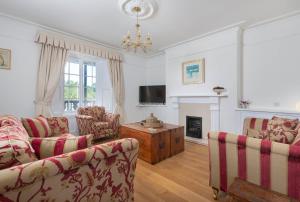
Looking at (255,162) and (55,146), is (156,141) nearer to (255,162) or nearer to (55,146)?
(255,162)

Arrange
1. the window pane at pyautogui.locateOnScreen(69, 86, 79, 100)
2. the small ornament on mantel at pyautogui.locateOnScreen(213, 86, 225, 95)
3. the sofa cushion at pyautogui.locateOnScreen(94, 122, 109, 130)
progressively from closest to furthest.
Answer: the small ornament on mantel at pyautogui.locateOnScreen(213, 86, 225, 95) < the sofa cushion at pyautogui.locateOnScreen(94, 122, 109, 130) < the window pane at pyautogui.locateOnScreen(69, 86, 79, 100)

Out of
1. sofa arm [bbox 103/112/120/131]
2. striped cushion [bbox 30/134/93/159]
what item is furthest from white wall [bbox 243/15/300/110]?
→ striped cushion [bbox 30/134/93/159]

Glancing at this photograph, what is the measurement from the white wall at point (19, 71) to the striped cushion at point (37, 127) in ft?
4.03

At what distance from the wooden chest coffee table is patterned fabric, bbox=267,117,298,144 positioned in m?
1.63

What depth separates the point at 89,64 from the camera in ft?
16.1

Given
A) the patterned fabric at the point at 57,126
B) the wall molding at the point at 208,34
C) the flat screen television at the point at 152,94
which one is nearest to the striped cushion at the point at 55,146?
the patterned fabric at the point at 57,126

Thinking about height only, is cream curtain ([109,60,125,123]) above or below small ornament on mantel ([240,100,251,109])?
above

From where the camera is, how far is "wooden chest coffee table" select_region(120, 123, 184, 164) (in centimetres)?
288

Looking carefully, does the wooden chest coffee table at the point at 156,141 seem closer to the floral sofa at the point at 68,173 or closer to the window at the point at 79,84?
the floral sofa at the point at 68,173

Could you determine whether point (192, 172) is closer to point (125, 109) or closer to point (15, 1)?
point (125, 109)

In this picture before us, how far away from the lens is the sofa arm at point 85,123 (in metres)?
3.84

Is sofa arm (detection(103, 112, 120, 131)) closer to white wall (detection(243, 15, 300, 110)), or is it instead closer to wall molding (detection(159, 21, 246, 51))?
wall molding (detection(159, 21, 246, 51))

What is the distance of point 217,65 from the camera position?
3898 mm

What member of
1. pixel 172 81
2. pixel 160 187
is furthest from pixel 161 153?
pixel 172 81
